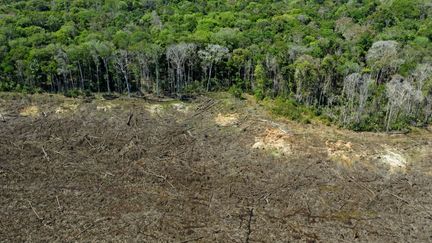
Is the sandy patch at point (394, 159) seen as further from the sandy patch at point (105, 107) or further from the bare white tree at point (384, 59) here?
the sandy patch at point (105, 107)

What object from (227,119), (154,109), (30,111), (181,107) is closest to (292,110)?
(227,119)

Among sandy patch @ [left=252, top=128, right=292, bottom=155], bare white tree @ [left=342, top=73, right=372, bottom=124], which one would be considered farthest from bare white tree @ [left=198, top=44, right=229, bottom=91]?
bare white tree @ [left=342, top=73, right=372, bottom=124]

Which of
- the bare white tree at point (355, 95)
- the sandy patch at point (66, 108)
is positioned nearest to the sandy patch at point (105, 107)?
the sandy patch at point (66, 108)

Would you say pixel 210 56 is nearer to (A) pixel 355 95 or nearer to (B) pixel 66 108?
(A) pixel 355 95

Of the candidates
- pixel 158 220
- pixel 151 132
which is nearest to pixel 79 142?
pixel 151 132

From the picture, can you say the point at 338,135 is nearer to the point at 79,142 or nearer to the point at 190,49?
the point at 190,49

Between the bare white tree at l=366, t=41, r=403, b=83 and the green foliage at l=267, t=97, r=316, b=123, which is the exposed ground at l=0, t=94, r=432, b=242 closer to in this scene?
the green foliage at l=267, t=97, r=316, b=123
